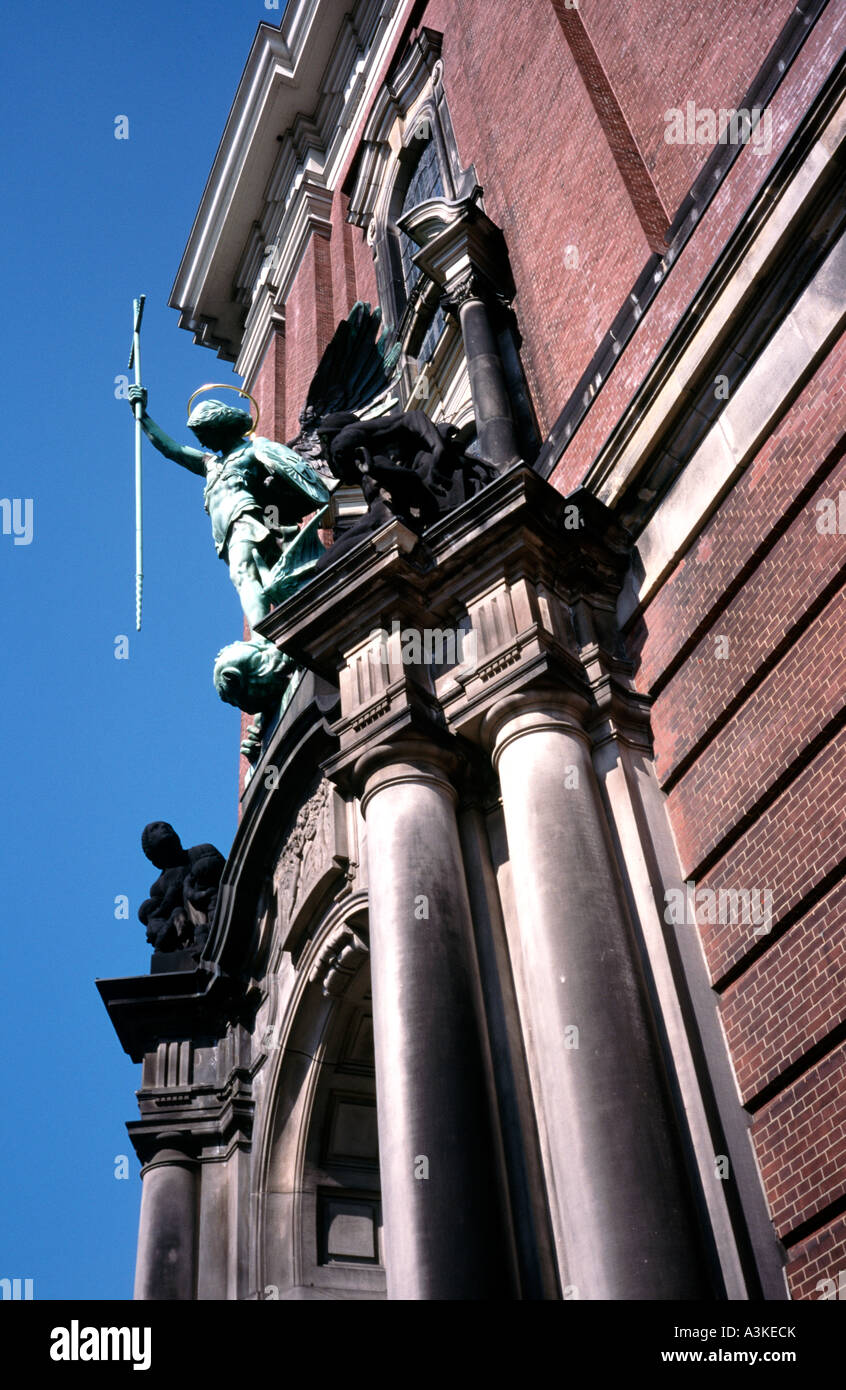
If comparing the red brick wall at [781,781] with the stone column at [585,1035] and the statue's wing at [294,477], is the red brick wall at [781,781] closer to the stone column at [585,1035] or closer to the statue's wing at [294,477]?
the stone column at [585,1035]

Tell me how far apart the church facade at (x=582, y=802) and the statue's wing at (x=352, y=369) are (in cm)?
334

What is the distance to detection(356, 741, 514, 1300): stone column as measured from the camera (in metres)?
6.23

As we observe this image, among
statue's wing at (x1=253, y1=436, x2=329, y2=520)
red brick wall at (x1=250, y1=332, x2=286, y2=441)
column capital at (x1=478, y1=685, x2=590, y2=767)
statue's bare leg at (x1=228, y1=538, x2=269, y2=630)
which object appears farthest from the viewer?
red brick wall at (x1=250, y1=332, x2=286, y2=441)

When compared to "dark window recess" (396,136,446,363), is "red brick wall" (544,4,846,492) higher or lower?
lower

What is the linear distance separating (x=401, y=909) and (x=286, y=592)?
6.00 m

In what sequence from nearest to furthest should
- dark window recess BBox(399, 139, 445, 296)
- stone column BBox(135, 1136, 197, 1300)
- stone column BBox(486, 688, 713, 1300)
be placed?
stone column BBox(486, 688, 713, 1300) < stone column BBox(135, 1136, 197, 1300) < dark window recess BBox(399, 139, 445, 296)

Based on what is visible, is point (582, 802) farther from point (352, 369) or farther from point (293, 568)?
point (352, 369)

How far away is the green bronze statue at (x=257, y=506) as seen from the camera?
1296 cm

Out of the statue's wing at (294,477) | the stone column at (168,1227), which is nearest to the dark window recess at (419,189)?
the statue's wing at (294,477)

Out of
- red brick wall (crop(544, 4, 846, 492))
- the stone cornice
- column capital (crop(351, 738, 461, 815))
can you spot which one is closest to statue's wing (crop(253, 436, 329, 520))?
red brick wall (crop(544, 4, 846, 492))

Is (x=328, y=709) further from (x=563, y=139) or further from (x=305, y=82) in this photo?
(x=305, y=82)

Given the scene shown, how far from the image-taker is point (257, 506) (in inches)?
543

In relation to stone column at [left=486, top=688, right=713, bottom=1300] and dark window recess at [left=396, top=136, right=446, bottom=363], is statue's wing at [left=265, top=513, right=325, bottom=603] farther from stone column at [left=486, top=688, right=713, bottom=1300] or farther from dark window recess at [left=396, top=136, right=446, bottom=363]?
stone column at [left=486, top=688, right=713, bottom=1300]

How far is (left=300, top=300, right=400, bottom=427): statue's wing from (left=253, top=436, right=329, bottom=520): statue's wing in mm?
2662
